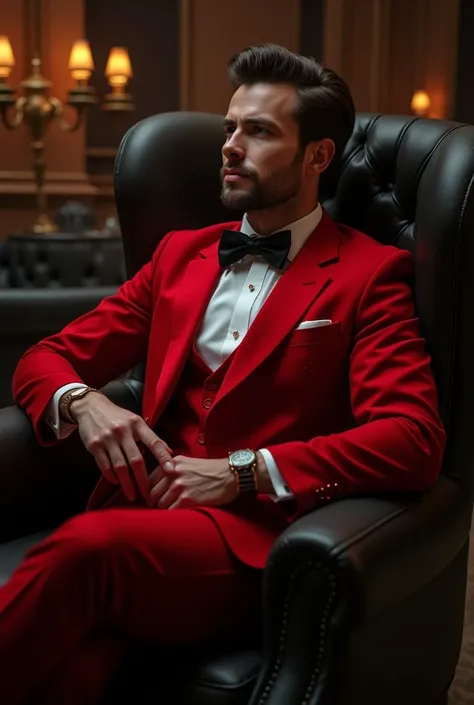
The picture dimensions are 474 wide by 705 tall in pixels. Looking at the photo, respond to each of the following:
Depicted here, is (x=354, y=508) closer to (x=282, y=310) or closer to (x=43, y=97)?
(x=282, y=310)

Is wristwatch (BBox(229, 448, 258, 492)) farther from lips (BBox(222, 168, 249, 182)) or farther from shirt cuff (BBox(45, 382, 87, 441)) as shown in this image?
lips (BBox(222, 168, 249, 182))

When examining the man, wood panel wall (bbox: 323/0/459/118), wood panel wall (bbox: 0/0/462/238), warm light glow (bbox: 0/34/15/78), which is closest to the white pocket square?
the man

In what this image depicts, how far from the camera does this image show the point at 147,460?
1765 millimetres

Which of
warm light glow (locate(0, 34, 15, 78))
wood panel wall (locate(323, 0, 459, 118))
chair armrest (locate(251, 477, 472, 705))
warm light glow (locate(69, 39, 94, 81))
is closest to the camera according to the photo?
chair armrest (locate(251, 477, 472, 705))

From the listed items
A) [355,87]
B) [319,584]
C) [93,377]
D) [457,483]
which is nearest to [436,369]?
[457,483]

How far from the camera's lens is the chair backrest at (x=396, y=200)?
4.99ft

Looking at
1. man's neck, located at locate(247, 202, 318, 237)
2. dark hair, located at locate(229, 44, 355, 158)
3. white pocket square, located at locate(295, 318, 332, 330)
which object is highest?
dark hair, located at locate(229, 44, 355, 158)

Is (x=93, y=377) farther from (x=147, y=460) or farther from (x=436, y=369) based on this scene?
Answer: (x=436, y=369)

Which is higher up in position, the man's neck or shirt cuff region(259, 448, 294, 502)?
the man's neck

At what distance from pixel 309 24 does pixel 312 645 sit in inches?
215

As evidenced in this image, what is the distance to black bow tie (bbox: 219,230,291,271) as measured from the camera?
1678 millimetres

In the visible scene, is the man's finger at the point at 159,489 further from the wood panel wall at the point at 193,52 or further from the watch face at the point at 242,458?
the wood panel wall at the point at 193,52

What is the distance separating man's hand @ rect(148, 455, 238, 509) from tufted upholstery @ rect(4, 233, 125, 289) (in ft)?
6.87

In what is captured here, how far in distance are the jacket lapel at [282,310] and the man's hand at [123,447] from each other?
0.45 ft
